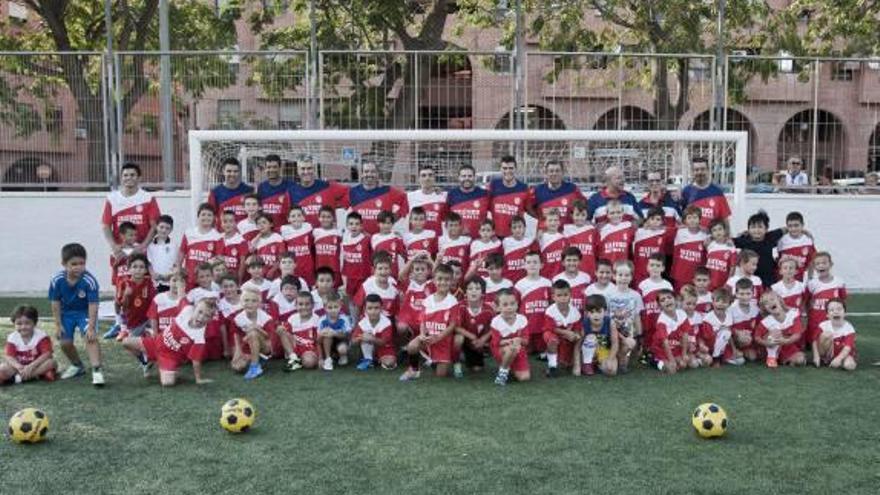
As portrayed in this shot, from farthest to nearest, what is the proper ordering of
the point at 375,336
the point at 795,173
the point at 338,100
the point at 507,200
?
1. the point at 795,173
2. the point at 338,100
3. the point at 507,200
4. the point at 375,336

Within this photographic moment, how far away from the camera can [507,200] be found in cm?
695

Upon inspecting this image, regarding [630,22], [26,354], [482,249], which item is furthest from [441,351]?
[630,22]

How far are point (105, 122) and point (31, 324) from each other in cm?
488

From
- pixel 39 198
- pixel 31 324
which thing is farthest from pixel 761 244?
pixel 39 198

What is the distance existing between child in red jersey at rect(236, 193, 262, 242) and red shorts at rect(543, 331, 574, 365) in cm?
261

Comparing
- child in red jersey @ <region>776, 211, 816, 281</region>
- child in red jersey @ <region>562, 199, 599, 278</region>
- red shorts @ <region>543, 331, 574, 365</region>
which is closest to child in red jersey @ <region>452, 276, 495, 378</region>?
red shorts @ <region>543, 331, 574, 365</region>

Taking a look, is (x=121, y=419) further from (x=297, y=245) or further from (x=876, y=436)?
(x=876, y=436)

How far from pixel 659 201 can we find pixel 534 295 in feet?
5.90

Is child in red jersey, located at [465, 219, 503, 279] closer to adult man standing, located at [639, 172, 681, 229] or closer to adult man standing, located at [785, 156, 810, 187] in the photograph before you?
adult man standing, located at [639, 172, 681, 229]

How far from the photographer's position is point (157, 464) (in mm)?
3662

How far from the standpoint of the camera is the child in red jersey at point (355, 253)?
6.62 m

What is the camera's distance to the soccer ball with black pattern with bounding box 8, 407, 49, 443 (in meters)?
3.92

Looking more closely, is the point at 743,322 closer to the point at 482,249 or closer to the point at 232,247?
the point at 482,249

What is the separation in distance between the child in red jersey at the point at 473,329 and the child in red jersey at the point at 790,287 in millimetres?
2379
